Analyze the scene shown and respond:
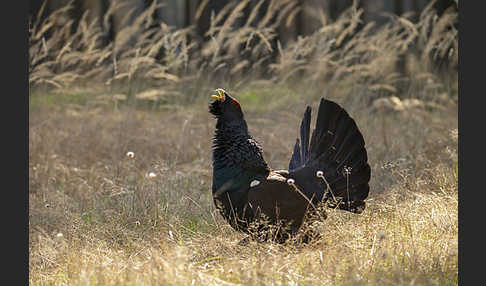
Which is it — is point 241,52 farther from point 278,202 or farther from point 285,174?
point 278,202

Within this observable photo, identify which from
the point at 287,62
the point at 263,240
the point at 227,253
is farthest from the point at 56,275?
the point at 287,62

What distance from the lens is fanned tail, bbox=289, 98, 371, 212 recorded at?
12.5 feet

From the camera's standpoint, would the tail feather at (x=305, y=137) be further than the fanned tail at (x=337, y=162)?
Yes

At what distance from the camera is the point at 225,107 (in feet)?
12.1

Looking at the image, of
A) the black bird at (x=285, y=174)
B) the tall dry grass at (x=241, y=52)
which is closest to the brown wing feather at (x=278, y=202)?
the black bird at (x=285, y=174)

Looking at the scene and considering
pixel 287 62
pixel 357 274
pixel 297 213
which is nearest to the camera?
pixel 357 274

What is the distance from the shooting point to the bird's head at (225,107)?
12.1 feet

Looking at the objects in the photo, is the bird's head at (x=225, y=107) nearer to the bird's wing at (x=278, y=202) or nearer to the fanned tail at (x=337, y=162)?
the bird's wing at (x=278, y=202)

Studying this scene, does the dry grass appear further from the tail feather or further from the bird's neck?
the tail feather

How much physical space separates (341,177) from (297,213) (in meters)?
0.51

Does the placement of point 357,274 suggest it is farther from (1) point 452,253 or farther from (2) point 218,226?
(2) point 218,226

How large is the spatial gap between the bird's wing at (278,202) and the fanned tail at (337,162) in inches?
7.5

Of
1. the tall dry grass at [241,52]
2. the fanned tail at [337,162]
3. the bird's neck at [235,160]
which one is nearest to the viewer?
the bird's neck at [235,160]

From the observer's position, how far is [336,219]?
389 centimetres
